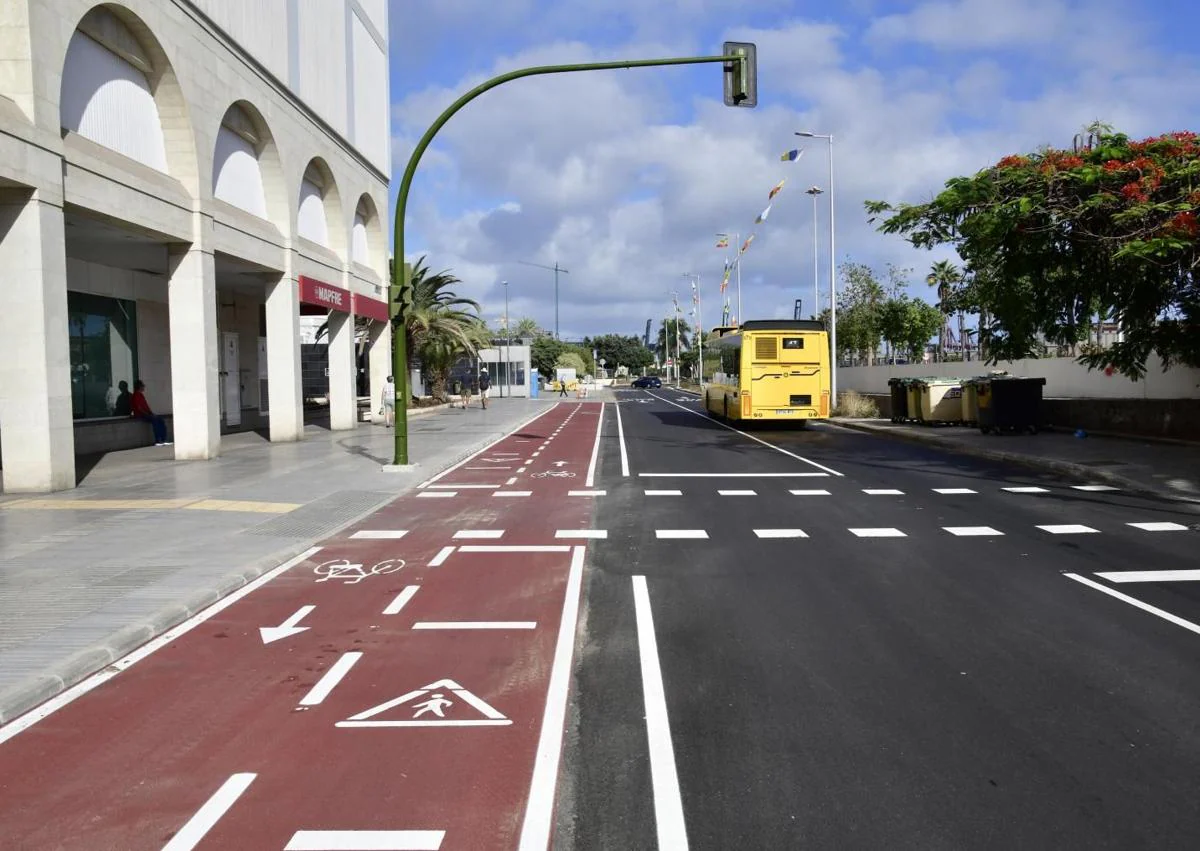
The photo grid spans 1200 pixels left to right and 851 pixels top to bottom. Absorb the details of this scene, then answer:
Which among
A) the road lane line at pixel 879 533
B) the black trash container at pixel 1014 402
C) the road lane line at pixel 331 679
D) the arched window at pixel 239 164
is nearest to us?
the road lane line at pixel 331 679

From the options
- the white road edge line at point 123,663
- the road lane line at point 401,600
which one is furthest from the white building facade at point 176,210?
the road lane line at point 401,600

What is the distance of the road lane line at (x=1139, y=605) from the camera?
6.39m

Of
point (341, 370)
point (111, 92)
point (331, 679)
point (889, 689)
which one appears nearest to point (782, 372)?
point (341, 370)

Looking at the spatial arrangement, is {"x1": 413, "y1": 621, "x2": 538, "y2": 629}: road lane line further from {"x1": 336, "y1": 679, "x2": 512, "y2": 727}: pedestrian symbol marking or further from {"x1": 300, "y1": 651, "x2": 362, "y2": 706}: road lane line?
{"x1": 336, "y1": 679, "x2": 512, "y2": 727}: pedestrian symbol marking

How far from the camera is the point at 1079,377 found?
78.2 feet

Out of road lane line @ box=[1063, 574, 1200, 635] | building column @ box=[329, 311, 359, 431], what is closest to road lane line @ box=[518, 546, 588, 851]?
road lane line @ box=[1063, 574, 1200, 635]

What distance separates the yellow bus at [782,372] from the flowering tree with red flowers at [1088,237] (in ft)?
28.6

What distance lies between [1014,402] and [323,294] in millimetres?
18713

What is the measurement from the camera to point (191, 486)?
1416 cm

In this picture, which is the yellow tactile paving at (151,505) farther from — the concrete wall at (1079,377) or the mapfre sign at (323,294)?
the concrete wall at (1079,377)

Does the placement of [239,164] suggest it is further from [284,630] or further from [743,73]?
[284,630]

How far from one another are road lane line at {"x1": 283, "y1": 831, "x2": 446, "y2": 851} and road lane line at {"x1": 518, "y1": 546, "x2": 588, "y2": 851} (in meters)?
0.37

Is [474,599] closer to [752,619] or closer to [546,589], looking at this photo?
[546,589]

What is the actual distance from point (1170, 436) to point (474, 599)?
18074 mm
